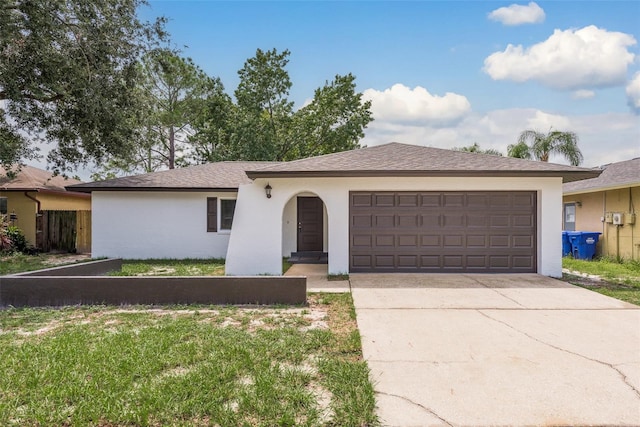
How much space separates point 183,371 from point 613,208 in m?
14.1

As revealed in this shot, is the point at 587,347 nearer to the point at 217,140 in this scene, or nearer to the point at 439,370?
the point at 439,370

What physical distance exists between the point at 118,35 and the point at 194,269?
8.24 metres

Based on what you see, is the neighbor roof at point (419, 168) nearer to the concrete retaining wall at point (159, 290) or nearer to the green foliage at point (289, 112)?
the concrete retaining wall at point (159, 290)

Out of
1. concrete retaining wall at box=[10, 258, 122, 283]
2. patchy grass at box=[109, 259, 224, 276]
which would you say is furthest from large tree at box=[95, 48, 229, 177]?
concrete retaining wall at box=[10, 258, 122, 283]

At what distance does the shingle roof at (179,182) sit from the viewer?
1244 cm

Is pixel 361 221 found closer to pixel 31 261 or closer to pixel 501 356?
pixel 501 356

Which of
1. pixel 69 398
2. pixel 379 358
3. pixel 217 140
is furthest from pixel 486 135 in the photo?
pixel 69 398

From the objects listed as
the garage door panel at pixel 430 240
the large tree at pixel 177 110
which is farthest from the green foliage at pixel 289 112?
the garage door panel at pixel 430 240

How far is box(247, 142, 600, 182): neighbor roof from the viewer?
8.62 metres

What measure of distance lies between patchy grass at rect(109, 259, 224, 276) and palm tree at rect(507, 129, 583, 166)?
17.1 meters

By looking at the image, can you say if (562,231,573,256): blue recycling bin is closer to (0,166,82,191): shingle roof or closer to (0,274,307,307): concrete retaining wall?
(0,274,307,307): concrete retaining wall

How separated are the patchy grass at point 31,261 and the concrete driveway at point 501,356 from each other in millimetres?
9964

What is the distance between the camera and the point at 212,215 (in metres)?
12.8

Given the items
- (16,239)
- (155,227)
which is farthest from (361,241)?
(16,239)
